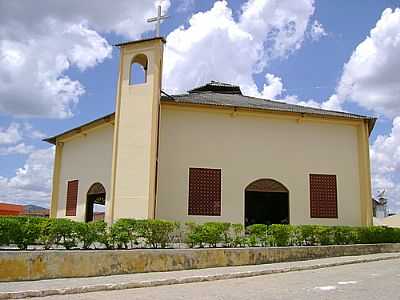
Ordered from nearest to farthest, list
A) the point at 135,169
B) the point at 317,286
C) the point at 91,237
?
the point at 317,286
the point at 91,237
the point at 135,169

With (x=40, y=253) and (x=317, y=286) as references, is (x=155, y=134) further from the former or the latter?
(x=317, y=286)

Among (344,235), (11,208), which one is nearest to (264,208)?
→ (344,235)

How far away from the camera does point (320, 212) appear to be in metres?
18.7

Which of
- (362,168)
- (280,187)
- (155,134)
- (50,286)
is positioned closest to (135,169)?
(155,134)

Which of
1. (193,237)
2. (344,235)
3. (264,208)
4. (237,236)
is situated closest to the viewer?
(193,237)

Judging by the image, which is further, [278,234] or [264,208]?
[264,208]

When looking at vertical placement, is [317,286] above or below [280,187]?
below

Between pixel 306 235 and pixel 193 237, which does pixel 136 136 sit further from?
pixel 306 235

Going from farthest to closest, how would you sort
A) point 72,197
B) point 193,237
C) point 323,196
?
point 72,197, point 323,196, point 193,237

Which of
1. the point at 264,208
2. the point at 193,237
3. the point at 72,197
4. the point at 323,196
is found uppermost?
the point at 323,196

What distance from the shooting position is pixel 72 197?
2131 cm

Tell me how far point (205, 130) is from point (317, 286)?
9.22 m

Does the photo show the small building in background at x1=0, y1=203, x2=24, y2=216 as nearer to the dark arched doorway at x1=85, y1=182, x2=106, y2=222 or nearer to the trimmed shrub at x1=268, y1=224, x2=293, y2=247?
the dark arched doorway at x1=85, y1=182, x2=106, y2=222

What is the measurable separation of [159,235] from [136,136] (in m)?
4.78
